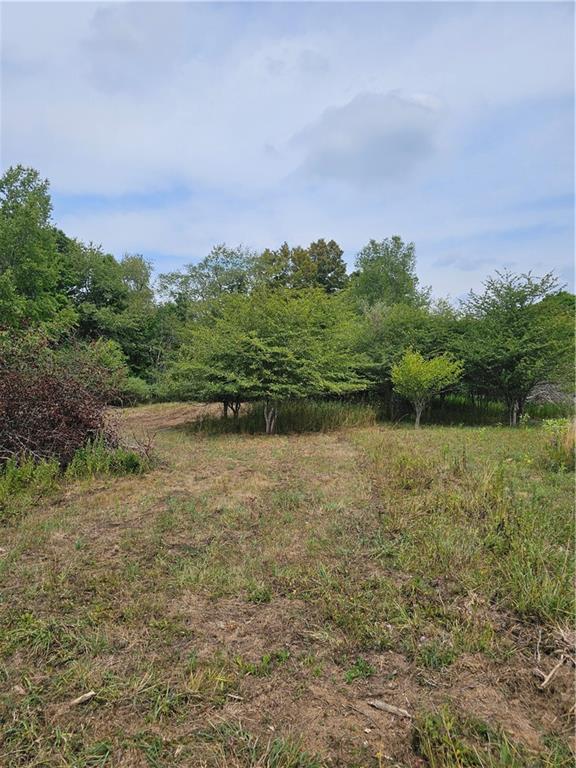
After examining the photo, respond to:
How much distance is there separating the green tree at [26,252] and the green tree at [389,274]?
18777 mm

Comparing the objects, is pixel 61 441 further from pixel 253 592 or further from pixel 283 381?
pixel 283 381

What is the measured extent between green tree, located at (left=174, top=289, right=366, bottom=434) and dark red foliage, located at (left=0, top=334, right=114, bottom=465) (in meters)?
3.47

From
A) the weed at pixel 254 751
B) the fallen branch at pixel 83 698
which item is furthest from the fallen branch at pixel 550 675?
the fallen branch at pixel 83 698

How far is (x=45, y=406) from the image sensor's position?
5.57 meters

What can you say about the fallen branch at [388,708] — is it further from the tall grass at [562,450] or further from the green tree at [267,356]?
the green tree at [267,356]

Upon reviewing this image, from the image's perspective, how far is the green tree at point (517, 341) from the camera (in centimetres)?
1083

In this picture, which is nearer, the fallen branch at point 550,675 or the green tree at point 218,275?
the fallen branch at point 550,675

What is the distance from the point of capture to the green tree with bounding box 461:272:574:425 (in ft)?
35.5

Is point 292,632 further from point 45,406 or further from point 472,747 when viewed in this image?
point 45,406

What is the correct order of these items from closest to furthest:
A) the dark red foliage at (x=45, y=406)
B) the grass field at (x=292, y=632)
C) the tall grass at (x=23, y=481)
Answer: the grass field at (x=292, y=632)
the tall grass at (x=23, y=481)
the dark red foliage at (x=45, y=406)

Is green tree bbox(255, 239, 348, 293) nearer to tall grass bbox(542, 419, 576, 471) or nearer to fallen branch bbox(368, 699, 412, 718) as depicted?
tall grass bbox(542, 419, 576, 471)

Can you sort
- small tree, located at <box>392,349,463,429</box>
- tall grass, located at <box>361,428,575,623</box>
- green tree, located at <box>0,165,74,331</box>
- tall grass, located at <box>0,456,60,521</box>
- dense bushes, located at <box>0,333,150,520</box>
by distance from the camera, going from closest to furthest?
tall grass, located at <box>361,428,575,623</box> < tall grass, located at <box>0,456,60,521</box> < dense bushes, located at <box>0,333,150,520</box> < small tree, located at <box>392,349,463,429</box> < green tree, located at <box>0,165,74,331</box>

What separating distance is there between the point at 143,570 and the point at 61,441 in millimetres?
3399

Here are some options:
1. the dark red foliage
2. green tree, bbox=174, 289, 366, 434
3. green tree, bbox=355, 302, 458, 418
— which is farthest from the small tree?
the dark red foliage
